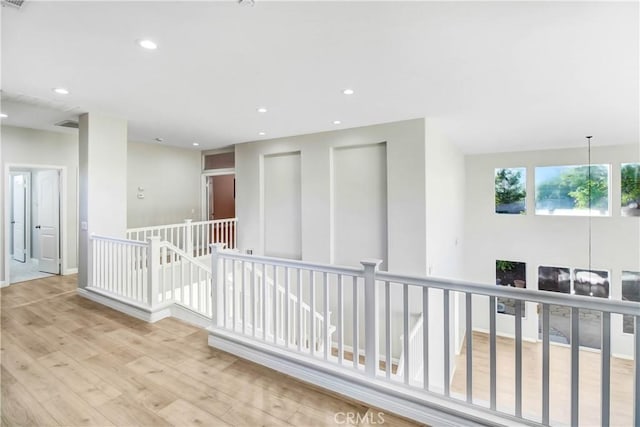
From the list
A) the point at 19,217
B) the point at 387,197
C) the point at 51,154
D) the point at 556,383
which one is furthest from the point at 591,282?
the point at 19,217

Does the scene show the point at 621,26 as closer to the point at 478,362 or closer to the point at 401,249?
the point at 401,249

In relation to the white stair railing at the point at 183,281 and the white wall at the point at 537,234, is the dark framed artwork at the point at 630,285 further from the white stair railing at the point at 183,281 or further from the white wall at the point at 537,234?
the white stair railing at the point at 183,281

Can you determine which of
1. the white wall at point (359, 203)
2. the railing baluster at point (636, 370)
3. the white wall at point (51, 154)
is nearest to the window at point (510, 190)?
the white wall at point (359, 203)

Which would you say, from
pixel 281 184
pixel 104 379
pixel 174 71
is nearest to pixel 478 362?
pixel 281 184

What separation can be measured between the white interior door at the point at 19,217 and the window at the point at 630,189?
43.1 ft

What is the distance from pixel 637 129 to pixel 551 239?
119 inches

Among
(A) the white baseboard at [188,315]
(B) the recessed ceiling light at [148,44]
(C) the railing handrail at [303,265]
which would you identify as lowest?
(A) the white baseboard at [188,315]

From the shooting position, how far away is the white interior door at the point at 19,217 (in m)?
6.51

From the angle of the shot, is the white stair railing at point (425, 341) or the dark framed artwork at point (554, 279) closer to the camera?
the white stair railing at point (425, 341)

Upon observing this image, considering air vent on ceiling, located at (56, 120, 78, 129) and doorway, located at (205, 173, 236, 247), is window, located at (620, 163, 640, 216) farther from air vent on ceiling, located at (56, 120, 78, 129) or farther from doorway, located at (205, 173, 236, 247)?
air vent on ceiling, located at (56, 120, 78, 129)

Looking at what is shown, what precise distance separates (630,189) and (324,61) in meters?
8.11

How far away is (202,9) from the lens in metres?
2.03

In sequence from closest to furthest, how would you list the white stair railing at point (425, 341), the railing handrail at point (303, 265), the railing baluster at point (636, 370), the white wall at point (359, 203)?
the railing baluster at point (636, 370), the white stair railing at point (425, 341), the railing handrail at point (303, 265), the white wall at point (359, 203)

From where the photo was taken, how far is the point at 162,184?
7203 millimetres
